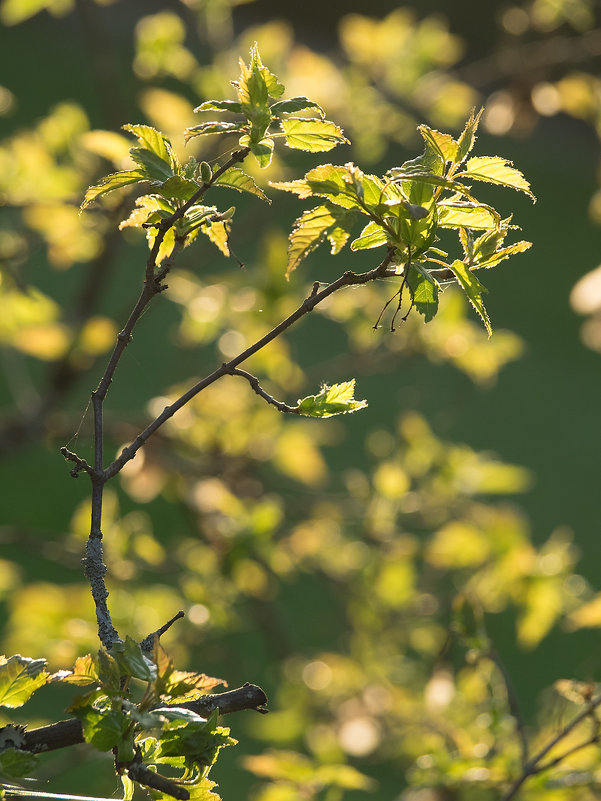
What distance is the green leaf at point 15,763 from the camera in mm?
432

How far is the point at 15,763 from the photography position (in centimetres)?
44

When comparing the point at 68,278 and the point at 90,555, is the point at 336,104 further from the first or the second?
the point at 68,278

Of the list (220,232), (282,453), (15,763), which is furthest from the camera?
(282,453)

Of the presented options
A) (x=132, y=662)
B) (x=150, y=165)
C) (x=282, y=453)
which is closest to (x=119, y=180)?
(x=150, y=165)

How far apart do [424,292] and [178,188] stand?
15 centimetres

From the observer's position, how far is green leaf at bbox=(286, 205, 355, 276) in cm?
50

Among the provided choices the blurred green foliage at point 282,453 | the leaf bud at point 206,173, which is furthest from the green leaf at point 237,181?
the blurred green foliage at point 282,453

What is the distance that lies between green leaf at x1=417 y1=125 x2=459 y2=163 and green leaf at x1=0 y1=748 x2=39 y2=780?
1.28 feet

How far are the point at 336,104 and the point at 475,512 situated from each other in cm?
81

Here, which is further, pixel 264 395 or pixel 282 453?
pixel 282 453

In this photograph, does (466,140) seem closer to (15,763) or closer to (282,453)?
(15,763)

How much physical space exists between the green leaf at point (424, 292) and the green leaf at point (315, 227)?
0.05 metres

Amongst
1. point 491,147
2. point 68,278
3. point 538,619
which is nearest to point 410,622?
point 538,619

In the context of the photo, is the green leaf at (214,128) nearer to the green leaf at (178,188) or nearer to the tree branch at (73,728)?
the green leaf at (178,188)
